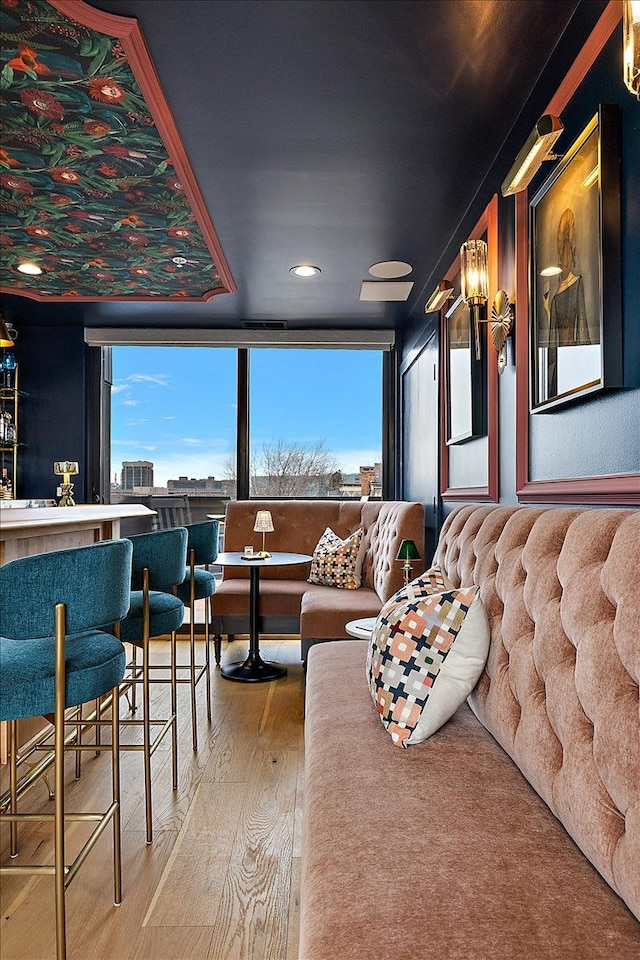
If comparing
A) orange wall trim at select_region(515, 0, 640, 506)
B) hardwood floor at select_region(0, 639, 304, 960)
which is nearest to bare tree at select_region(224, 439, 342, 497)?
hardwood floor at select_region(0, 639, 304, 960)

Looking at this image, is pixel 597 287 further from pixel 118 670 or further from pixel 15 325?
pixel 15 325

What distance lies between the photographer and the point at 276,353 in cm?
563

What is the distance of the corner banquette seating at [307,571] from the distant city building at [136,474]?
0.82 meters

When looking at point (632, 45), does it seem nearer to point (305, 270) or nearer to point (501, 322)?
point (501, 322)

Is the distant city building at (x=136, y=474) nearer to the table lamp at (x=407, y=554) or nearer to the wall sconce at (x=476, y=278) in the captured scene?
the table lamp at (x=407, y=554)

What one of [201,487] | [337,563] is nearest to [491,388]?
[337,563]

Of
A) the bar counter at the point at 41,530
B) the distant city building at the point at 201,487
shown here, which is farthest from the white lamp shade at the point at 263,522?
the bar counter at the point at 41,530

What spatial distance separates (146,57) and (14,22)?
384mm

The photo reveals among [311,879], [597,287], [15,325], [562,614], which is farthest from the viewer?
[15,325]

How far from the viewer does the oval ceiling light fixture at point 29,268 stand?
4.05 m

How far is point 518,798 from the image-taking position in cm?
136

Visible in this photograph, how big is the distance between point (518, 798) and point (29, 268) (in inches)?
159

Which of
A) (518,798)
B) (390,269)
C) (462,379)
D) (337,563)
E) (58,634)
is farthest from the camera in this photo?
(337,563)

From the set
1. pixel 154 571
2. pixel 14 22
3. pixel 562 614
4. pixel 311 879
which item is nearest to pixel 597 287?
pixel 562 614
